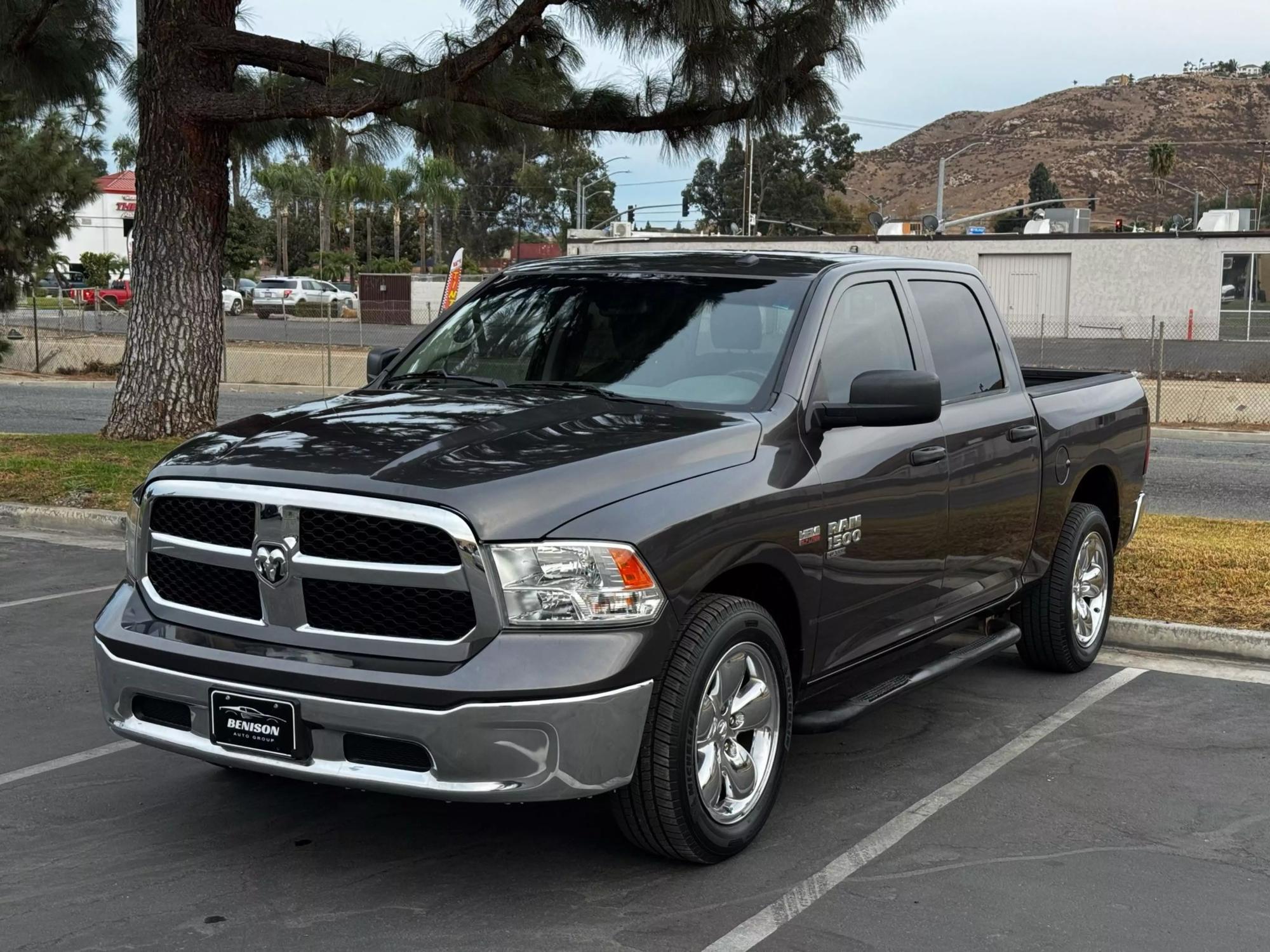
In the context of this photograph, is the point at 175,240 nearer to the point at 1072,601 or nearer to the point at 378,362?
the point at 378,362

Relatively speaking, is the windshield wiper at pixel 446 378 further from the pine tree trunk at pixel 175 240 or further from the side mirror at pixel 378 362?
the pine tree trunk at pixel 175 240

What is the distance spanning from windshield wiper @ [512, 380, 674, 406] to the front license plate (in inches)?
63.6

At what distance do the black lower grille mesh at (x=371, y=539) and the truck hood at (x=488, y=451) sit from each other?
8cm

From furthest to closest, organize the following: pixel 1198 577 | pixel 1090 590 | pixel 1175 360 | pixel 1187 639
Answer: pixel 1175 360, pixel 1198 577, pixel 1187 639, pixel 1090 590

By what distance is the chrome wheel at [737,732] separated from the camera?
425 cm

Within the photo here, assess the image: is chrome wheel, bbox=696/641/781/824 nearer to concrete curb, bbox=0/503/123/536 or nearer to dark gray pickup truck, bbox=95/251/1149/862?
dark gray pickup truck, bbox=95/251/1149/862

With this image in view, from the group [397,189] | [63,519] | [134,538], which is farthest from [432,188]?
[134,538]

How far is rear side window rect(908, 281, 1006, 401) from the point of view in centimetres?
588

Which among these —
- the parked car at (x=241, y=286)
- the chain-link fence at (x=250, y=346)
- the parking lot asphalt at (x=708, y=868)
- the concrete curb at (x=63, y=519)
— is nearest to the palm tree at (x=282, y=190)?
the parked car at (x=241, y=286)

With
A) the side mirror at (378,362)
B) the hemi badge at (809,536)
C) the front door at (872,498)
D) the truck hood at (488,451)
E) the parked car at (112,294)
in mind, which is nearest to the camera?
the truck hood at (488,451)

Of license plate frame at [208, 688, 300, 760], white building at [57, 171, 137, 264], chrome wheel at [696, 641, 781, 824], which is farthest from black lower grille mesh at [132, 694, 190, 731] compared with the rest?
white building at [57, 171, 137, 264]

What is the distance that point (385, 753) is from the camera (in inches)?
151

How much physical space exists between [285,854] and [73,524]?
703 centimetres

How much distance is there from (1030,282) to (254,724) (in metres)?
51.3
